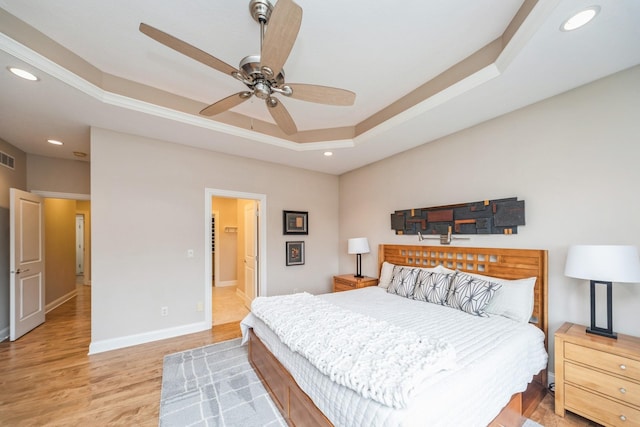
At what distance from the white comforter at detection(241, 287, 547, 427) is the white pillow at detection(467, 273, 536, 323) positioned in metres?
0.09

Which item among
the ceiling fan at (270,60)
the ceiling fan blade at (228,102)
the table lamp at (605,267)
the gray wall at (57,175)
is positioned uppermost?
the ceiling fan at (270,60)

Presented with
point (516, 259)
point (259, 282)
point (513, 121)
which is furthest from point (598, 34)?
point (259, 282)

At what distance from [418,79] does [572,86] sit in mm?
1282

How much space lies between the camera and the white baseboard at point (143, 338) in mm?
2949

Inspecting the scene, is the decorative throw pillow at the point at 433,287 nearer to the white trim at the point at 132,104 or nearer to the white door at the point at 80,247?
the white trim at the point at 132,104

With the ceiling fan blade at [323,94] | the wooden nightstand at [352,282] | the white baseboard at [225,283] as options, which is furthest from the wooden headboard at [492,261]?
the white baseboard at [225,283]

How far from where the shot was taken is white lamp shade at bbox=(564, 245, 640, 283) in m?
1.71

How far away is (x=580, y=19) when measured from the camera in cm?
147

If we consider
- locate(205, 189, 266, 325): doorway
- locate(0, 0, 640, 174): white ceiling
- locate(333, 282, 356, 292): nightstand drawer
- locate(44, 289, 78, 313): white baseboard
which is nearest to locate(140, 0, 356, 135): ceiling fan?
locate(0, 0, 640, 174): white ceiling

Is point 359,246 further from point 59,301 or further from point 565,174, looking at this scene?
point 59,301

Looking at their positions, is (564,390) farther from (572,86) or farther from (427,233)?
(572,86)

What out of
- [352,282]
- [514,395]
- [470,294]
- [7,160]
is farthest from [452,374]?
[7,160]

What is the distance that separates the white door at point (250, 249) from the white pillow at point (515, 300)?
340 cm

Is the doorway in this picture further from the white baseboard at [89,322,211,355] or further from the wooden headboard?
the wooden headboard
